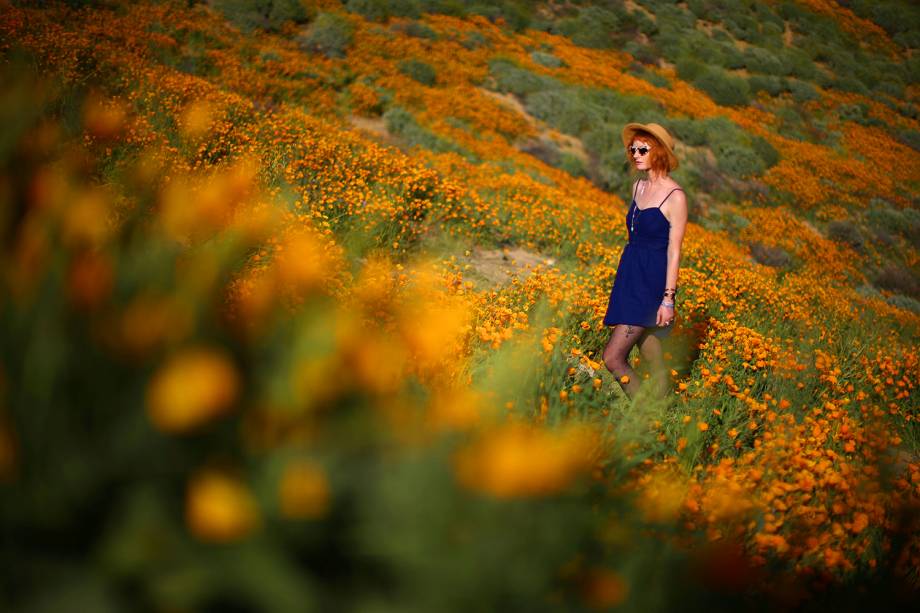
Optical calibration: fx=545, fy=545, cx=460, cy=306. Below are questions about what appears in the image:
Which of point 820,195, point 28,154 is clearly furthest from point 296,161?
point 820,195

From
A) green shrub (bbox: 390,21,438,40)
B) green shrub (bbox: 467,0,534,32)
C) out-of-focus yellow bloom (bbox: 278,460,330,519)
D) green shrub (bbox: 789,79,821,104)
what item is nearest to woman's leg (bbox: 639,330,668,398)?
out-of-focus yellow bloom (bbox: 278,460,330,519)

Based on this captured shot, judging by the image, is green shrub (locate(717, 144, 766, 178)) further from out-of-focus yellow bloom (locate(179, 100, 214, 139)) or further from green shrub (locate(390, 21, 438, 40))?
out-of-focus yellow bloom (locate(179, 100, 214, 139))

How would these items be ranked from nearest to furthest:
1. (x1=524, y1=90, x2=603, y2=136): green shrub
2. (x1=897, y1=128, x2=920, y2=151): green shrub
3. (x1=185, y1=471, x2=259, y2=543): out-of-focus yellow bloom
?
(x1=185, y1=471, x2=259, y2=543): out-of-focus yellow bloom, (x1=524, y1=90, x2=603, y2=136): green shrub, (x1=897, y1=128, x2=920, y2=151): green shrub

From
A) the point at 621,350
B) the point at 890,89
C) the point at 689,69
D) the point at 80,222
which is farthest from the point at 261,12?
the point at 890,89

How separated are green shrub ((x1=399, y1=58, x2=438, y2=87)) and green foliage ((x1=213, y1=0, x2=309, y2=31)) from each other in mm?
3392

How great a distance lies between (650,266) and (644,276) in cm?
7

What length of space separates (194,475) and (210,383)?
0.46ft

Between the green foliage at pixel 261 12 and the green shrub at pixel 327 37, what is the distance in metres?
0.59

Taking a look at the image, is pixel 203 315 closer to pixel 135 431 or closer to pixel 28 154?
pixel 135 431

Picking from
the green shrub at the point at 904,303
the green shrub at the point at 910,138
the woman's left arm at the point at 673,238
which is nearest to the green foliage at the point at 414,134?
the woman's left arm at the point at 673,238

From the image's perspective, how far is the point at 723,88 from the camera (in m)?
→ 23.0

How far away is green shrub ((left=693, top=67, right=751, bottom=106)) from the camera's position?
2275 centimetres

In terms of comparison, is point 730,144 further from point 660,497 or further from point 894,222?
point 660,497

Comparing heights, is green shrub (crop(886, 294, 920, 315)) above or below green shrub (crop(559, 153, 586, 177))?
below
